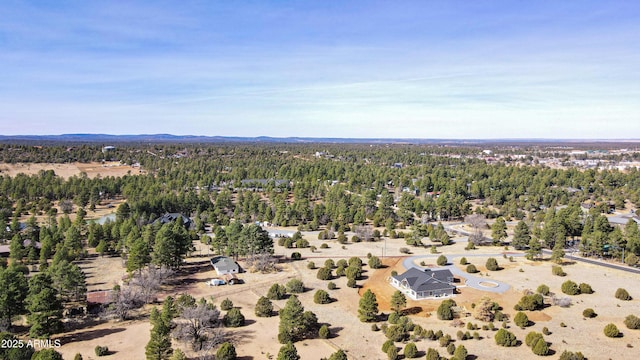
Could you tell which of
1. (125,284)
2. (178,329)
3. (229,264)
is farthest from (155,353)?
(229,264)

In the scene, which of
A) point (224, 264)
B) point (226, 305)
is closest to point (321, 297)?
point (226, 305)

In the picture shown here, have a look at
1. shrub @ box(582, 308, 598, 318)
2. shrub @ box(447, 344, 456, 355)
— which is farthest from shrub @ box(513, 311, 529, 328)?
shrub @ box(447, 344, 456, 355)

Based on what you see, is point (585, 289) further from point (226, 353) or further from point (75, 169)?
point (75, 169)

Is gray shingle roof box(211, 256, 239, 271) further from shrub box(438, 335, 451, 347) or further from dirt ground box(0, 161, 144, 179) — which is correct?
dirt ground box(0, 161, 144, 179)

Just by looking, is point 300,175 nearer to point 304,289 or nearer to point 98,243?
point 98,243

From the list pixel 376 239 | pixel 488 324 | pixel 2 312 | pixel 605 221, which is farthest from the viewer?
pixel 376 239
